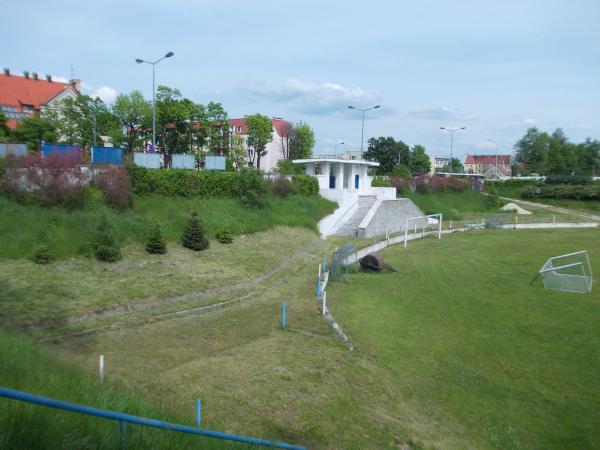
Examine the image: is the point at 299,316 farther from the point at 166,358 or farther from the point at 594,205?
the point at 594,205

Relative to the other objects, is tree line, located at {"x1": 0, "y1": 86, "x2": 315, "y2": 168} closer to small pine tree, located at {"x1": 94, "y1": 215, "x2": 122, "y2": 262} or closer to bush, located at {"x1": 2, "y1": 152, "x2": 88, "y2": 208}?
bush, located at {"x1": 2, "y1": 152, "x2": 88, "y2": 208}

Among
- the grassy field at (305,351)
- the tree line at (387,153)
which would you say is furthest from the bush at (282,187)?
the tree line at (387,153)

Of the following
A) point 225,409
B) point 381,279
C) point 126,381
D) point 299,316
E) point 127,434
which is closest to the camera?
point 127,434

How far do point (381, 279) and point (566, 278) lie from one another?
863 centimetres

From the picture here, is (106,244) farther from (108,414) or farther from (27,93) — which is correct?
(27,93)

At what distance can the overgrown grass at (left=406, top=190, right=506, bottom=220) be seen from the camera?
51.0 m

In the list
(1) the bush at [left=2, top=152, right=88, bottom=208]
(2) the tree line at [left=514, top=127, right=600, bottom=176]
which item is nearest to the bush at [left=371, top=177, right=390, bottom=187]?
(1) the bush at [left=2, top=152, right=88, bottom=208]

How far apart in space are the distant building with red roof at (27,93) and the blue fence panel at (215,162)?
115 ft

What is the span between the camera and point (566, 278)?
21.2m

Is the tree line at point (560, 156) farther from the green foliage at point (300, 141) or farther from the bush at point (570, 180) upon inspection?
the green foliage at point (300, 141)

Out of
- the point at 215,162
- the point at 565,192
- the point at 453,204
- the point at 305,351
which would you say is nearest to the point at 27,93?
the point at 215,162

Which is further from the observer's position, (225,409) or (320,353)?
(320,353)

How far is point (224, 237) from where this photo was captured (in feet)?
78.5

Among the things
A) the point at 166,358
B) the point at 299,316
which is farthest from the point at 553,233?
the point at 166,358
